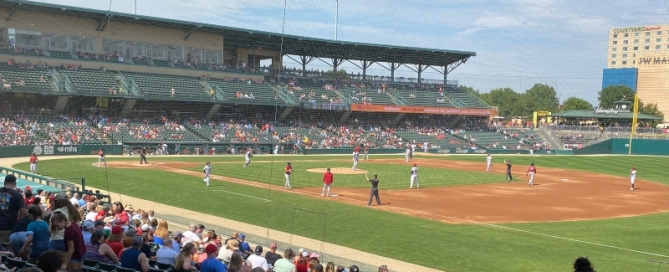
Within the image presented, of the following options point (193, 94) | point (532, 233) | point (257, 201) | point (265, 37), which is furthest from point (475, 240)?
point (265, 37)

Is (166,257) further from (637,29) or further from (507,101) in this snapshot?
(507,101)

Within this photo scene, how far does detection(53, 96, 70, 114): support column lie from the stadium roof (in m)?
6.97

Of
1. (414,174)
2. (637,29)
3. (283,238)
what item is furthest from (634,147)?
(283,238)

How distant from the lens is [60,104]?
152 feet

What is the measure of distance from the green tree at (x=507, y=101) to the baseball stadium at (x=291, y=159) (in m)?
41.2

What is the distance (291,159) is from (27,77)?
20.7 metres

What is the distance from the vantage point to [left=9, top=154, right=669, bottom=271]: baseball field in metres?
15.3

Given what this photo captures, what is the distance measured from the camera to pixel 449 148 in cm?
6391

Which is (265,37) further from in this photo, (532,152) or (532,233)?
(532,233)

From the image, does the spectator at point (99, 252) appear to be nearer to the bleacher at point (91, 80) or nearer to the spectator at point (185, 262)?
the spectator at point (185, 262)

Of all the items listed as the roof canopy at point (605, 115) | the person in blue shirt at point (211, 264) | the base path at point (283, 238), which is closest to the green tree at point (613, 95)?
the roof canopy at point (605, 115)

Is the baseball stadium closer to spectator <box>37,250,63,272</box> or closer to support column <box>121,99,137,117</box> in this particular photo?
support column <box>121,99,137,117</box>

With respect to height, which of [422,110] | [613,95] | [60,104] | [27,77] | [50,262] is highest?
[613,95]

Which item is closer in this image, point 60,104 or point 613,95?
point 60,104
